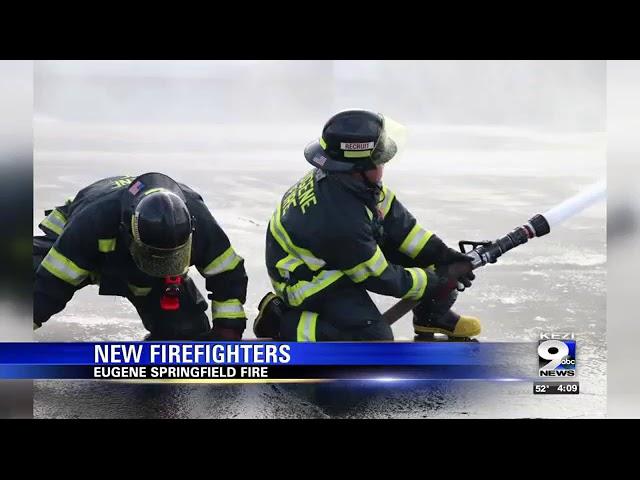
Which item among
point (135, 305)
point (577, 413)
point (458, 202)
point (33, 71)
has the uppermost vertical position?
point (33, 71)

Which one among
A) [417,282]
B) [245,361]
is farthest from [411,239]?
[245,361]

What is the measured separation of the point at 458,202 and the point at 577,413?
135 cm

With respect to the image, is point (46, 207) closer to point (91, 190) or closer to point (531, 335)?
point (91, 190)

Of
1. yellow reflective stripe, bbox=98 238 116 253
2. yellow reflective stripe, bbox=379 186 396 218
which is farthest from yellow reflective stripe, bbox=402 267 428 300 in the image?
yellow reflective stripe, bbox=98 238 116 253

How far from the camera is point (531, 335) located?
8.97 metres

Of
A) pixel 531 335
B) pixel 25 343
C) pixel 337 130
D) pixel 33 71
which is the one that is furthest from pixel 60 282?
pixel 531 335

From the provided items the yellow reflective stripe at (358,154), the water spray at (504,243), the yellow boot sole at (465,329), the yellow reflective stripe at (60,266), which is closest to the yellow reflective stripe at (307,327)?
the water spray at (504,243)

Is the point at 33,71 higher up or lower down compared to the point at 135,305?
higher up

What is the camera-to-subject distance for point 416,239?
9.10 metres

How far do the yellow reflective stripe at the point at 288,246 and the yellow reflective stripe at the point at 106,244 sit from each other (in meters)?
0.88

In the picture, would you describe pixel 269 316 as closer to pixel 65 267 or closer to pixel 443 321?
pixel 443 321

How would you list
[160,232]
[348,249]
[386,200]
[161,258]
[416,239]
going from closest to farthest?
[160,232] → [161,258] → [348,249] → [386,200] → [416,239]

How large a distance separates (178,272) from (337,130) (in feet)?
3.76

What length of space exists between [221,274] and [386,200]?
0.99 m
